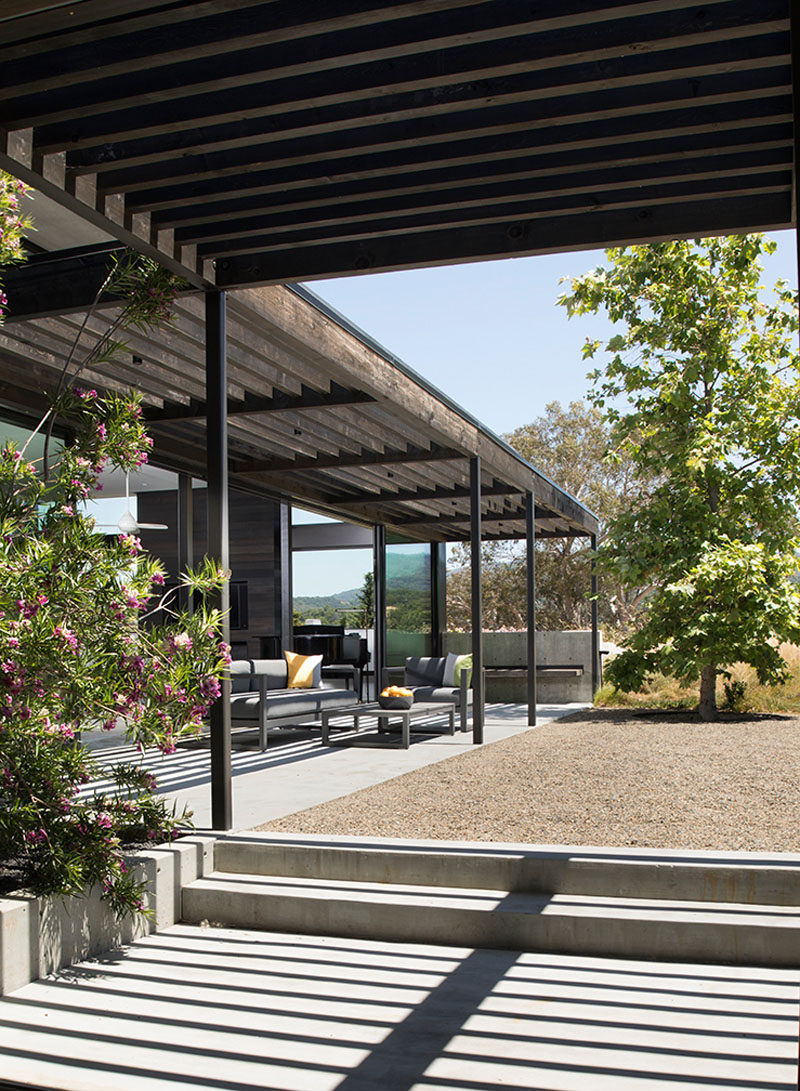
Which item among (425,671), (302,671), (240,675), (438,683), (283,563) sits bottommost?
(438,683)

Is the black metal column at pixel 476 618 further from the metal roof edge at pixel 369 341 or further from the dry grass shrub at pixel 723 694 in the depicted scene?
the dry grass shrub at pixel 723 694

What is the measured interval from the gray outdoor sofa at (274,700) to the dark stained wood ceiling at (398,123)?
4.17 meters

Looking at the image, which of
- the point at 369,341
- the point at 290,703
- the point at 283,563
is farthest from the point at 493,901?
the point at 283,563

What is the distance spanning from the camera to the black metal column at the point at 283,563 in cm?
1442

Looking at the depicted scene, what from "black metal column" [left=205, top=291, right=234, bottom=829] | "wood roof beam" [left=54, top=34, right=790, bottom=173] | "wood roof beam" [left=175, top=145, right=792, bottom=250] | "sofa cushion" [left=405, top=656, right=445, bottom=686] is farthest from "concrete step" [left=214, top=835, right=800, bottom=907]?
"sofa cushion" [left=405, top=656, right=445, bottom=686]

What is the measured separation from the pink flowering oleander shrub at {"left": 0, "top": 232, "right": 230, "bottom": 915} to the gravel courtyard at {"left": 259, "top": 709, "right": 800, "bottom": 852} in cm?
127

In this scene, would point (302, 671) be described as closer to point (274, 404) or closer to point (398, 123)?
point (274, 404)

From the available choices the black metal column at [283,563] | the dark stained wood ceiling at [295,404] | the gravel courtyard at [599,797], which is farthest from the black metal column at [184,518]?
the black metal column at [283,563]

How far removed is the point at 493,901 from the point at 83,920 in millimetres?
1537

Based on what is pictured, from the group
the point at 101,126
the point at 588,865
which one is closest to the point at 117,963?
the point at 588,865

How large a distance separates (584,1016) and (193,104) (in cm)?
316

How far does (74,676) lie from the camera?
11.5 feet

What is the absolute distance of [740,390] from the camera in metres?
11.1

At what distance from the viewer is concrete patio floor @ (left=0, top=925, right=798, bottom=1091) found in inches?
103
